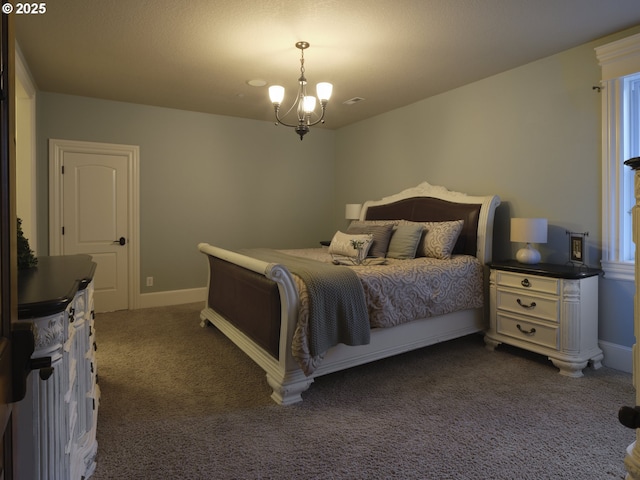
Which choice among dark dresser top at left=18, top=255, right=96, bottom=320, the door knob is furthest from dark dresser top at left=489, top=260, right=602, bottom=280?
dark dresser top at left=18, top=255, right=96, bottom=320

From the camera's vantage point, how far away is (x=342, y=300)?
8.05 ft

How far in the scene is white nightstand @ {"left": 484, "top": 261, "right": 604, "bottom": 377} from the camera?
2.81 meters

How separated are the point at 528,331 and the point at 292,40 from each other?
2957 mm

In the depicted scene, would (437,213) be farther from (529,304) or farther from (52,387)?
(52,387)

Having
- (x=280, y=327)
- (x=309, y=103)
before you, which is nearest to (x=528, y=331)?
(x=280, y=327)

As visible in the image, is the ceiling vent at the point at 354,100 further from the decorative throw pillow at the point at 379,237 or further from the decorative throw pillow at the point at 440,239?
the decorative throw pillow at the point at 440,239

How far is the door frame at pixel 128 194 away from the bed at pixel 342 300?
1.38 meters

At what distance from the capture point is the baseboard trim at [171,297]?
15.9 feet

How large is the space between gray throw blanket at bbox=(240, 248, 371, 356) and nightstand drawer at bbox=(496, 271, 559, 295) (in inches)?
57.0

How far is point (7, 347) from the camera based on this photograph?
58cm

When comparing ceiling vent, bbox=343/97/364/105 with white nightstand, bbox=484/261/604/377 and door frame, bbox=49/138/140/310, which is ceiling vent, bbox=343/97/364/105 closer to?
white nightstand, bbox=484/261/604/377

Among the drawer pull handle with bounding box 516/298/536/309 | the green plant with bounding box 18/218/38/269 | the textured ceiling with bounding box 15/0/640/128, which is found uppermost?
the textured ceiling with bounding box 15/0/640/128

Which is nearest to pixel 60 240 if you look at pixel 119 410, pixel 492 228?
pixel 119 410

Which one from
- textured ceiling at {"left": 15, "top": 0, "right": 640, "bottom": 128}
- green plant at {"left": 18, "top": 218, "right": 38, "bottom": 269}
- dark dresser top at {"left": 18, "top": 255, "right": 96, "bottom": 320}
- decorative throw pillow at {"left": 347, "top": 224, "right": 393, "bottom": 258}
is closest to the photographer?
dark dresser top at {"left": 18, "top": 255, "right": 96, "bottom": 320}
